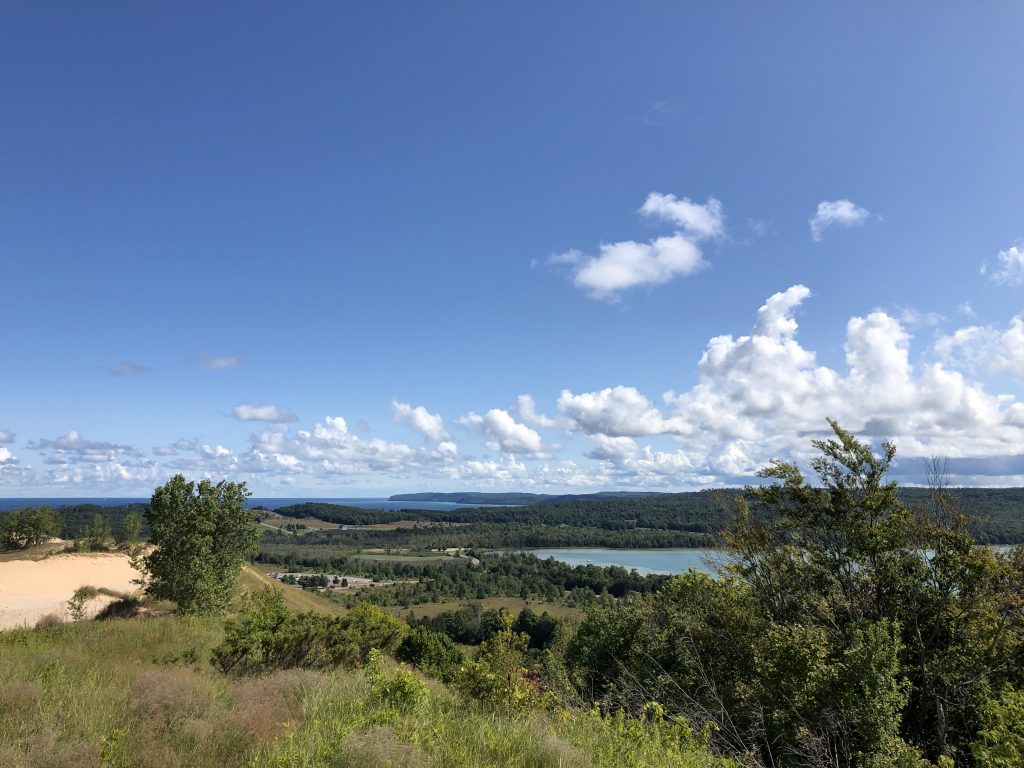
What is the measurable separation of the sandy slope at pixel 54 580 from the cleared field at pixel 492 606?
5722cm

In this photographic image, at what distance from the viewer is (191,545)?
2470 cm

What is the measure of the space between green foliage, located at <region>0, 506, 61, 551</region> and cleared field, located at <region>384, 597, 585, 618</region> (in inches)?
2189

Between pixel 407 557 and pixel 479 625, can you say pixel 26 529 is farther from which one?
pixel 407 557

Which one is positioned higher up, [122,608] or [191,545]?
[191,545]

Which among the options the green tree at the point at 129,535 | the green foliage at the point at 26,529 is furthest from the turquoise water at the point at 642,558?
the green foliage at the point at 26,529

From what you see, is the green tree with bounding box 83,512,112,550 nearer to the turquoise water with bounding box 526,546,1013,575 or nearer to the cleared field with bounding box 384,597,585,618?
the cleared field with bounding box 384,597,585,618

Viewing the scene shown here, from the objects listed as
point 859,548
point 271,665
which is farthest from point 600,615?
point 271,665

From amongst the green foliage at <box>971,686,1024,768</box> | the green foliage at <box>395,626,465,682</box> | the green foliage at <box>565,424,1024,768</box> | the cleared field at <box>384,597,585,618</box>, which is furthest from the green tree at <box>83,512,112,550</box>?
the green foliage at <box>971,686,1024,768</box>

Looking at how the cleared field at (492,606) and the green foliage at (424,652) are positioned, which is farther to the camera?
the cleared field at (492,606)

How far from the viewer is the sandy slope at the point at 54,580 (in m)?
32.1

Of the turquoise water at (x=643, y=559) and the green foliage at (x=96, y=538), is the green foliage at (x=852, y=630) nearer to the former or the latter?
the green foliage at (x=96, y=538)

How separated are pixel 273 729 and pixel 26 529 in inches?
3207

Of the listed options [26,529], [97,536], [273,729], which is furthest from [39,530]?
[273,729]

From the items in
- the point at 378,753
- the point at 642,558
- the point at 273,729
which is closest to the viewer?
the point at 378,753
